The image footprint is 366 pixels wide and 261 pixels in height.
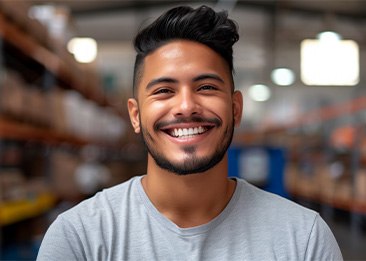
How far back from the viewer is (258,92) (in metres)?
15.7

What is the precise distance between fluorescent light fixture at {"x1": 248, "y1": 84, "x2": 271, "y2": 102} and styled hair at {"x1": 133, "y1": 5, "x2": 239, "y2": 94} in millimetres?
13963

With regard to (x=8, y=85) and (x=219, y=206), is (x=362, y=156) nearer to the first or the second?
(x=8, y=85)

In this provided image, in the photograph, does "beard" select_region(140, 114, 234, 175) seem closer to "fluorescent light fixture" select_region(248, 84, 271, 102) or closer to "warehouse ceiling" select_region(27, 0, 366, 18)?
"warehouse ceiling" select_region(27, 0, 366, 18)

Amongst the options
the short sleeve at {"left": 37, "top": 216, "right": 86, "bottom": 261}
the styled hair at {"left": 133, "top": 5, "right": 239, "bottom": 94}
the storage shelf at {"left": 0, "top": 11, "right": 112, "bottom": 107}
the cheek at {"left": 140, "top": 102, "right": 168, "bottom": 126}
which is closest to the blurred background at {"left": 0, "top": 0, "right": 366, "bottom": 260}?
the storage shelf at {"left": 0, "top": 11, "right": 112, "bottom": 107}

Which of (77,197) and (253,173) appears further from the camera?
(77,197)

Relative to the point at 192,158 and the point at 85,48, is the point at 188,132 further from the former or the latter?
the point at 85,48

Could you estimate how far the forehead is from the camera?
1.38m

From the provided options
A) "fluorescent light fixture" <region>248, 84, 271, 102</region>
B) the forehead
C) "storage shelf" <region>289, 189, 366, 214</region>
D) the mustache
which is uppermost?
"fluorescent light fixture" <region>248, 84, 271, 102</region>

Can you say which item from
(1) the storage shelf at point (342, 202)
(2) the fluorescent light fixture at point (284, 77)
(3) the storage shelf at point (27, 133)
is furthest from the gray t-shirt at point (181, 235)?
(2) the fluorescent light fixture at point (284, 77)

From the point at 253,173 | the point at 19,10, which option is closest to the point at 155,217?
the point at 19,10

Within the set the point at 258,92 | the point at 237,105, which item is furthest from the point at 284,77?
the point at 237,105

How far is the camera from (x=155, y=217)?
1.41 m

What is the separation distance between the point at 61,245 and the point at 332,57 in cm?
1052

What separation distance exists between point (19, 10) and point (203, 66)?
10.3ft
